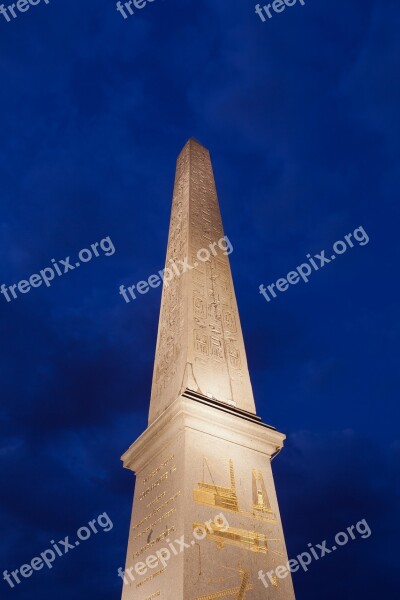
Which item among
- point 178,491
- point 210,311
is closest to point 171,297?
point 210,311

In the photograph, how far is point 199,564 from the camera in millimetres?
5738

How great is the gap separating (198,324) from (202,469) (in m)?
2.48

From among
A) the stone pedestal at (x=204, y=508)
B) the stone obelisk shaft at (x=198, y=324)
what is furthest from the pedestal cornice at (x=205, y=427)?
the stone obelisk shaft at (x=198, y=324)

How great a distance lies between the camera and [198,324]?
8.45 m

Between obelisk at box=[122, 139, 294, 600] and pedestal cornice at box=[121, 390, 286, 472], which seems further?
pedestal cornice at box=[121, 390, 286, 472]

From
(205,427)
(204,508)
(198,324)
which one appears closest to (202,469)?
(204,508)

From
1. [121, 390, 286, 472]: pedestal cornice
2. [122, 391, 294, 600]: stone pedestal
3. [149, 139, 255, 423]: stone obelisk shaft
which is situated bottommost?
[122, 391, 294, 600]: stone pedestal

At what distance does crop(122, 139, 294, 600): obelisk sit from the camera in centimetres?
593

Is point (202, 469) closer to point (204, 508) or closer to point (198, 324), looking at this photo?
point (204, 508)

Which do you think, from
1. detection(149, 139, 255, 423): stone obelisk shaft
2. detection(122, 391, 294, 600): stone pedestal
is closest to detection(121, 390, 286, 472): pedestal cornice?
detection(122, 391, 294, 600): stone pedestal

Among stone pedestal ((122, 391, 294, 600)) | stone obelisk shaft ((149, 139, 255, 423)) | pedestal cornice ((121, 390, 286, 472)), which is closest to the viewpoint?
stone pedestal ((122, 391, 294, 600))

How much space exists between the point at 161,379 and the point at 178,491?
229 centimetres

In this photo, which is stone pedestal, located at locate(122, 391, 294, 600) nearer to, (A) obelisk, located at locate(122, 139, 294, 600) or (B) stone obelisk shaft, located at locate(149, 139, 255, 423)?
(A) obelisk, located at locate(122, 139, 294, 600)

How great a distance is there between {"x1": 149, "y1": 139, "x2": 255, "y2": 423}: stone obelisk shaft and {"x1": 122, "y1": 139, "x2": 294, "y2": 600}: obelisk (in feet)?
0.07
